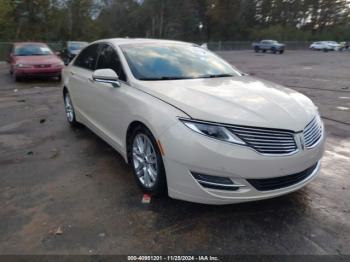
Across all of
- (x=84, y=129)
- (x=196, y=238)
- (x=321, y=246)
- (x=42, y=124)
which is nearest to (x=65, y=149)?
(x=84, y=129)

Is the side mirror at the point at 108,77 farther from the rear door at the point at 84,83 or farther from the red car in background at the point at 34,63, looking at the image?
the red car in background at the point at 34,63

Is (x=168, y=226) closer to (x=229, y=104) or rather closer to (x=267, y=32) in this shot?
(x=229, y=104)

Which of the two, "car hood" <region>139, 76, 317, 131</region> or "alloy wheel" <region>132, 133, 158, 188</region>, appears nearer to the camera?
"car hood" <region>139, 76, 317, 131</region>

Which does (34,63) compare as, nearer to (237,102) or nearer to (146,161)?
(146,161)

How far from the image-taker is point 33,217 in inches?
132

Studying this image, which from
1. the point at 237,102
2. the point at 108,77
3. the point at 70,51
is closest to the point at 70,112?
the point at 108,77

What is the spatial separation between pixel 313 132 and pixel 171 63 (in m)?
1.94

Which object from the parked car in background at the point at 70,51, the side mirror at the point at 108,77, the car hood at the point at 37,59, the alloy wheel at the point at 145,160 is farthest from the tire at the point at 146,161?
the parked car in background at the point at 70,51

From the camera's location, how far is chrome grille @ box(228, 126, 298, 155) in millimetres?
2916

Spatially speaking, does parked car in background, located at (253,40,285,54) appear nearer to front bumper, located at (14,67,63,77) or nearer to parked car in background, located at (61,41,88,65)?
parked car in background, located at (61,41,88,65)

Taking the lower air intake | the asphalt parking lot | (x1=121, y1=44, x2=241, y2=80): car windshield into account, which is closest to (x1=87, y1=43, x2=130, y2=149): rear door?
(x1=121, y1=44, x2=241, y2=80): car windshield

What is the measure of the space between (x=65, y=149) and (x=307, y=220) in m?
3.60

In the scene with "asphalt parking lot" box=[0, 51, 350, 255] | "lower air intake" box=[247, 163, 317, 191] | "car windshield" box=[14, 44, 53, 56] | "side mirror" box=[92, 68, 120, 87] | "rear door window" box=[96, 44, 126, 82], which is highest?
"rear door window" box=[96, 44, 126, 82]

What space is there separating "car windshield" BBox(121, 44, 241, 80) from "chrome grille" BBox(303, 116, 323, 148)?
55.8 inches
